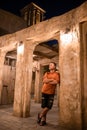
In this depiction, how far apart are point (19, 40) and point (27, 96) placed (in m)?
2.73

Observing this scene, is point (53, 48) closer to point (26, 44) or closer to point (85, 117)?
point (26, 44)

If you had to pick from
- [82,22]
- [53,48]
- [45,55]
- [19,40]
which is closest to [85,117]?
[82,22]

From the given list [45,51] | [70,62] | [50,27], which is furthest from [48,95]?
[45,51]

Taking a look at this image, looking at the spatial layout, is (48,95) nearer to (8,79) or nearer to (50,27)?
(50,27)

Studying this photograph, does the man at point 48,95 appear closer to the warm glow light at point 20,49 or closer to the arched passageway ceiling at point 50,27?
the arched passageway ceiling at point 50,27

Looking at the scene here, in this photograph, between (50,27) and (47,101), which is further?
(50,27)

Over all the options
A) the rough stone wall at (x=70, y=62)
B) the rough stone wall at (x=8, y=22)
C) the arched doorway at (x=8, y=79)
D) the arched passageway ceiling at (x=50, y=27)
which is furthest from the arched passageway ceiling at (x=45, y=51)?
the rough stone wall at (x=8, y=22)

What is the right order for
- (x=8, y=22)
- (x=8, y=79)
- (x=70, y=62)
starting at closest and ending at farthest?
(x=70, y=62) < (x=8, y=79) < (x=8, y=22)

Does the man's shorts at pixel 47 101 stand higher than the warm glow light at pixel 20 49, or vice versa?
the warm glow light at pixel 20 49

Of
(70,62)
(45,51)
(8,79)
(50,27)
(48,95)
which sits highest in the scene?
(50,27)

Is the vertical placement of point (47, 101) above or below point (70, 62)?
below

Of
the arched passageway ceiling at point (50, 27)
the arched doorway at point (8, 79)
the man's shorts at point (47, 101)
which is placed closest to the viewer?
the arched passageway ceiling at point (50, 27)

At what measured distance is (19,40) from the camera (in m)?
7.63

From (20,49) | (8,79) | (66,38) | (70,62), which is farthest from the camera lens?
(8,79)
